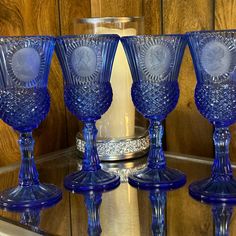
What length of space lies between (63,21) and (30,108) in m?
0.36

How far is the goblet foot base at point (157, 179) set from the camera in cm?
84

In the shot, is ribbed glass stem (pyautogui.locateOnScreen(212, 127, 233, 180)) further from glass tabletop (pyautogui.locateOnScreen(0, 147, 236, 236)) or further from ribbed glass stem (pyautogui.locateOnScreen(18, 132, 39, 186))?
ribbed glass stem (pyautogui.locateOnScreen(18, 132, 39, 186))

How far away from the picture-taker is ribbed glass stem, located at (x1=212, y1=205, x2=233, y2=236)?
660mm

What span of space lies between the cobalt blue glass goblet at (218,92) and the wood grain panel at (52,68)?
0.38m

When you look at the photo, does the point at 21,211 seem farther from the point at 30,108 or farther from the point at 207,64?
the point at 207,64

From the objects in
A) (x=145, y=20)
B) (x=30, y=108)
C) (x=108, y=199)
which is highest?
(x=145, y=20)

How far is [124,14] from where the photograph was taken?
44.6 inches

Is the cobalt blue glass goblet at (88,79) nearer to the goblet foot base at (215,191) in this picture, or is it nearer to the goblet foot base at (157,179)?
the goblet foot base at (157,179)

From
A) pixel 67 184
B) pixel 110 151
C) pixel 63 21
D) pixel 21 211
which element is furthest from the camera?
pixel 63 21

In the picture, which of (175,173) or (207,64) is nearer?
(207,64)

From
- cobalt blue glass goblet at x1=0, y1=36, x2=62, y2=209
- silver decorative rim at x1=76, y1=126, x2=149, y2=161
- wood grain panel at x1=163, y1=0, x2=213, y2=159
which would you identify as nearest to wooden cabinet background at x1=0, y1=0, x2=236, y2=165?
wood grain panel at x1=163, y1=0, x2=213, y2=159

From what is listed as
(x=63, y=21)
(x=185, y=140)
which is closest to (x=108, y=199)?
(x=185, y=140)

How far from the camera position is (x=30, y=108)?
0.78 meters

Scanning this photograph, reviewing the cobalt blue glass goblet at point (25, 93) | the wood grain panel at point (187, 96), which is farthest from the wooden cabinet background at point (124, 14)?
the cobalt blue glass goblet at point (25, 93)
